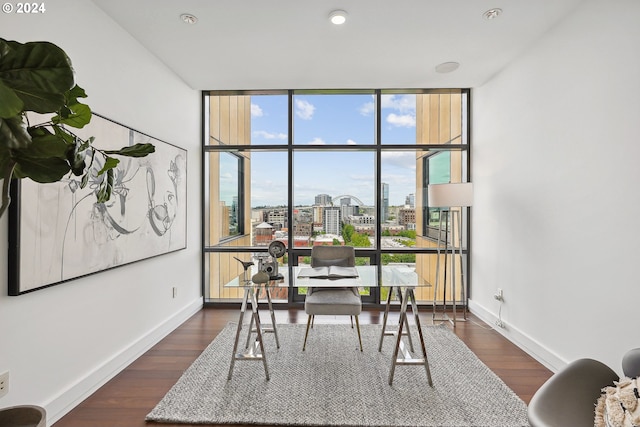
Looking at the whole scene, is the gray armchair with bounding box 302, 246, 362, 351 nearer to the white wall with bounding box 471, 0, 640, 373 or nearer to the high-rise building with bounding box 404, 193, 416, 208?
the high-rise building with bounding box 404, 193, 416, 208

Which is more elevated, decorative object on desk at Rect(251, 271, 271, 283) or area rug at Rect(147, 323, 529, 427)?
decorative object on desk at Rect(251, 271, 271, 283)

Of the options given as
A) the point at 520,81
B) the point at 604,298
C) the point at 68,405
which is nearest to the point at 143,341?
the point at 68,405

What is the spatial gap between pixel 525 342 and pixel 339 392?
182 cm

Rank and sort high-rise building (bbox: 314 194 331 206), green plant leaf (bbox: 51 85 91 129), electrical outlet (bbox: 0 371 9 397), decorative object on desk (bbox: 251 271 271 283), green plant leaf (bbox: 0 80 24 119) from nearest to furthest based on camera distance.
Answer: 1. green plant leaf (bbox: 0 80 24 119)
2. green plant leaf (bbox: 51 85 91 129)
3. electrical outlet (bbox: 0 371 9 397)
4. decorative object on desk (bbox: 251 271 271 283)
5. high-rise building (bbox: 314 194 331 206)

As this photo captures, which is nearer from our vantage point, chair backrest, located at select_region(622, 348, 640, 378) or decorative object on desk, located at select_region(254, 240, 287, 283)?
chair backrest, located at select_region(622, 348, 640, 378)

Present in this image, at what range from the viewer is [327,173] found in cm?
420

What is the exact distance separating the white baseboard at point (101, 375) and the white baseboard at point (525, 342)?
334cm

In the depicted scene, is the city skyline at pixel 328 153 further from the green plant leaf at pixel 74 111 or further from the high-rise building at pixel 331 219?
the green plant leaf at pixel 74 111

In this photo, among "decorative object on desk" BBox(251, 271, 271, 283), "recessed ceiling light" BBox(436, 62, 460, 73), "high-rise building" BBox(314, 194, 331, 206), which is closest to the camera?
"decorative object on desk" BBox(251, 271, 271, 283)

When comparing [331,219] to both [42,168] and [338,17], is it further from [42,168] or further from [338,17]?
[42,168]

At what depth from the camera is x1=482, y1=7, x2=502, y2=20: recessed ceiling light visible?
2.32 meters

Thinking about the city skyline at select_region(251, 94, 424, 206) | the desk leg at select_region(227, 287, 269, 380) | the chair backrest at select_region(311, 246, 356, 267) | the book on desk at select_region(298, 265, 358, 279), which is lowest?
the desk leg at select_region(227, 287, 269, 380)

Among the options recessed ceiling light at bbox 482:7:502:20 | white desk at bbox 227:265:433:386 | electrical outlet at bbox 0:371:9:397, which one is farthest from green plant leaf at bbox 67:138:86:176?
recessed ceiling light at bbox 482:7:502:20

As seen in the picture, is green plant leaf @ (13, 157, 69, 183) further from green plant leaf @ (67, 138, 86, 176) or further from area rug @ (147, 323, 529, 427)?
area rug @ (147, 323, 529, 427)
